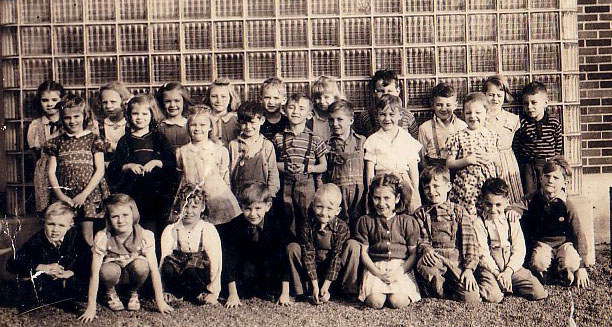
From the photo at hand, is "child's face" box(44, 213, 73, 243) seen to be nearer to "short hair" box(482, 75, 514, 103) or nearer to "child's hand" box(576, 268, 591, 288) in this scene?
"short hair" box(482, 75, 514, 103)

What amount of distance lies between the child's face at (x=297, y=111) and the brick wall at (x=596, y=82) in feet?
8.03

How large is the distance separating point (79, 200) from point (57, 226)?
0.84 feet

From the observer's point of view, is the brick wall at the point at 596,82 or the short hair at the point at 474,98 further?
the brick wall at the point at 596,82

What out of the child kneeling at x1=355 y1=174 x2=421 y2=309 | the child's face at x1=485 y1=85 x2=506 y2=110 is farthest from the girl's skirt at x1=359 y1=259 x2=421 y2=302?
the child's face at x1=485 y1=85 x2=506 y2=110

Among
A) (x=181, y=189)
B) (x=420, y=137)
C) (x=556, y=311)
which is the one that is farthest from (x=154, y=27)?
(x=556, y=311)

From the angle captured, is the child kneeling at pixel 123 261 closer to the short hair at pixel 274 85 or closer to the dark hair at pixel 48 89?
the dark hair at pixel 48 89

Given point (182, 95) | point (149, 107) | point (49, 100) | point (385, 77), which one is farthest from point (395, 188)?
point (49, 100)

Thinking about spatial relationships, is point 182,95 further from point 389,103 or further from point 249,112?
point 389,103

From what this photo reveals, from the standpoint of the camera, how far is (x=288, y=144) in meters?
5.05

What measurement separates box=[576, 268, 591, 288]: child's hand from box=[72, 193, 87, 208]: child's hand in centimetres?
397

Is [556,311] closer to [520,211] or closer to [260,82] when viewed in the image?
[520,211]

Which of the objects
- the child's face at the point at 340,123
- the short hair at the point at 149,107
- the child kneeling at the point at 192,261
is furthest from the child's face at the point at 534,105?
the short hair at the point at 149,107

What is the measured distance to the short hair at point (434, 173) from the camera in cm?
504

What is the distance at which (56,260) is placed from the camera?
499 centimetres
